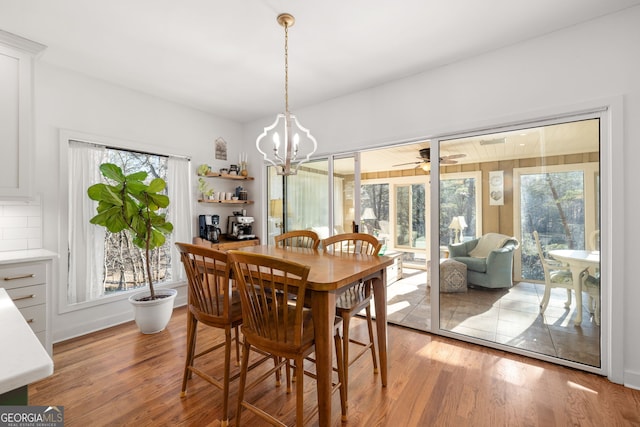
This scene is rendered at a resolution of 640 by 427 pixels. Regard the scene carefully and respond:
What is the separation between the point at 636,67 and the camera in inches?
81.0

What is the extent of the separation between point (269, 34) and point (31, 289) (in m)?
2.81

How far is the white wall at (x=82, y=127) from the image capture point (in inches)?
110

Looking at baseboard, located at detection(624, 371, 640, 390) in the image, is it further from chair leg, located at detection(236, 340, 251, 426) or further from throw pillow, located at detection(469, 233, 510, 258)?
chair leg, located at detection(236, 340, 251, 426)

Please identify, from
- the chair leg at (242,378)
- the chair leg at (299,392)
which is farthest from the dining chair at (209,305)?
the chair leg at (299,392)

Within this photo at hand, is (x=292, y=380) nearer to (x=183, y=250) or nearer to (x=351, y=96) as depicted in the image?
(x=183, y=250)

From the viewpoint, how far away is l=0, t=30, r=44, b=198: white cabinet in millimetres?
2254

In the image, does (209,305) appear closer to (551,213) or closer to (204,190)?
(204,190)

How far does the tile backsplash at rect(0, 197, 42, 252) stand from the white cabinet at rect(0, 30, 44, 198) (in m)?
0.30

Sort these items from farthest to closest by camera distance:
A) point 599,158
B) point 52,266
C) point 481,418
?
point 52,266 < point 599,158 < point 481,418

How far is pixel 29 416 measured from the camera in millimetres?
681

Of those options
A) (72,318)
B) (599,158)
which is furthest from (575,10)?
(72,318)

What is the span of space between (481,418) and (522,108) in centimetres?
240

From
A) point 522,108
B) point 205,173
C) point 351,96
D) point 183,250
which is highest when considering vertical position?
point 351,96

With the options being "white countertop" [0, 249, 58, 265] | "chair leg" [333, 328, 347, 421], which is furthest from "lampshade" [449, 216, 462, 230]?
"white countertop" [0, 249, 58, 265]
